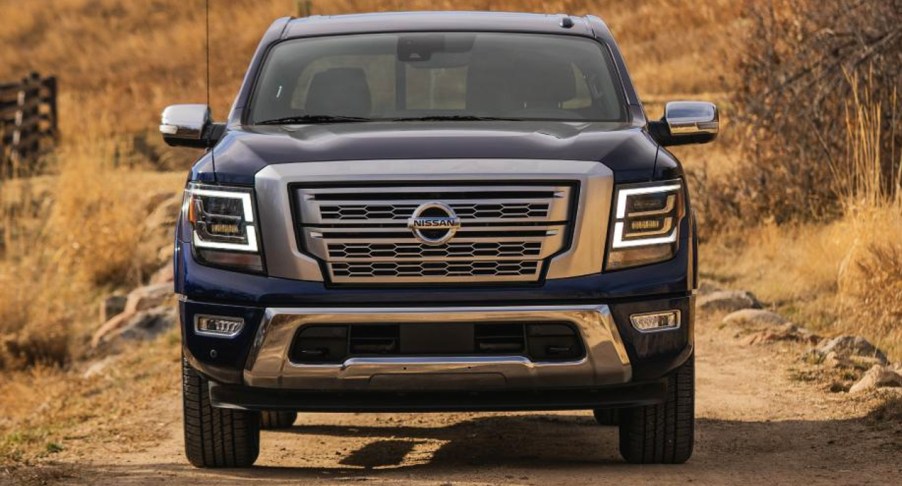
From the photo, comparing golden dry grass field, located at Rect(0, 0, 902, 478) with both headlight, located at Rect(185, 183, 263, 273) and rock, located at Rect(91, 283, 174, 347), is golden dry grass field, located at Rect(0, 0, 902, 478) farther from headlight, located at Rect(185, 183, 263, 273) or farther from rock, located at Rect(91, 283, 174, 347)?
headlight, located at Rect(185, 183, 263, 273)

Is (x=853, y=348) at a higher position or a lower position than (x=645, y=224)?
lower

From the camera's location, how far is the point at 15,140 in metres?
27.0

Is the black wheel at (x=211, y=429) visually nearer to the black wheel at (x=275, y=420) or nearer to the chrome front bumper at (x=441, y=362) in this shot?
the chrome front bumper at (x=441, y=362)

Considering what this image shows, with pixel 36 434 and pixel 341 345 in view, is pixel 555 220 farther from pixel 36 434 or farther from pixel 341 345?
pixel 36 434

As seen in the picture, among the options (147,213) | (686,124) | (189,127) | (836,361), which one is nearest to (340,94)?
(189,127)

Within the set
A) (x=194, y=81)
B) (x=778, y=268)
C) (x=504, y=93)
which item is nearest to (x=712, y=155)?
(x=778, y=268)

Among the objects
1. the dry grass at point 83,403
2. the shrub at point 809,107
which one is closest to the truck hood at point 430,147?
the dry grass at point 83,403

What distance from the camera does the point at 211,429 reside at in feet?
21.9

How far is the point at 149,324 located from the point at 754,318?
21.2ft

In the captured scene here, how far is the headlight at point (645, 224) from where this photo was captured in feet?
20.1

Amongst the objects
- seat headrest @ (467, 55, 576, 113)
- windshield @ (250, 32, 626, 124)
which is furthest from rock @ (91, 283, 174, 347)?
seat headrest @ (467, 55, 576, 113)

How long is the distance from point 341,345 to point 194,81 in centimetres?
2879

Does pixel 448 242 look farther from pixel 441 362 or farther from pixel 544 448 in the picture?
pixel 544 448

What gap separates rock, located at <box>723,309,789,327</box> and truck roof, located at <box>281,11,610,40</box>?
12.8ft
